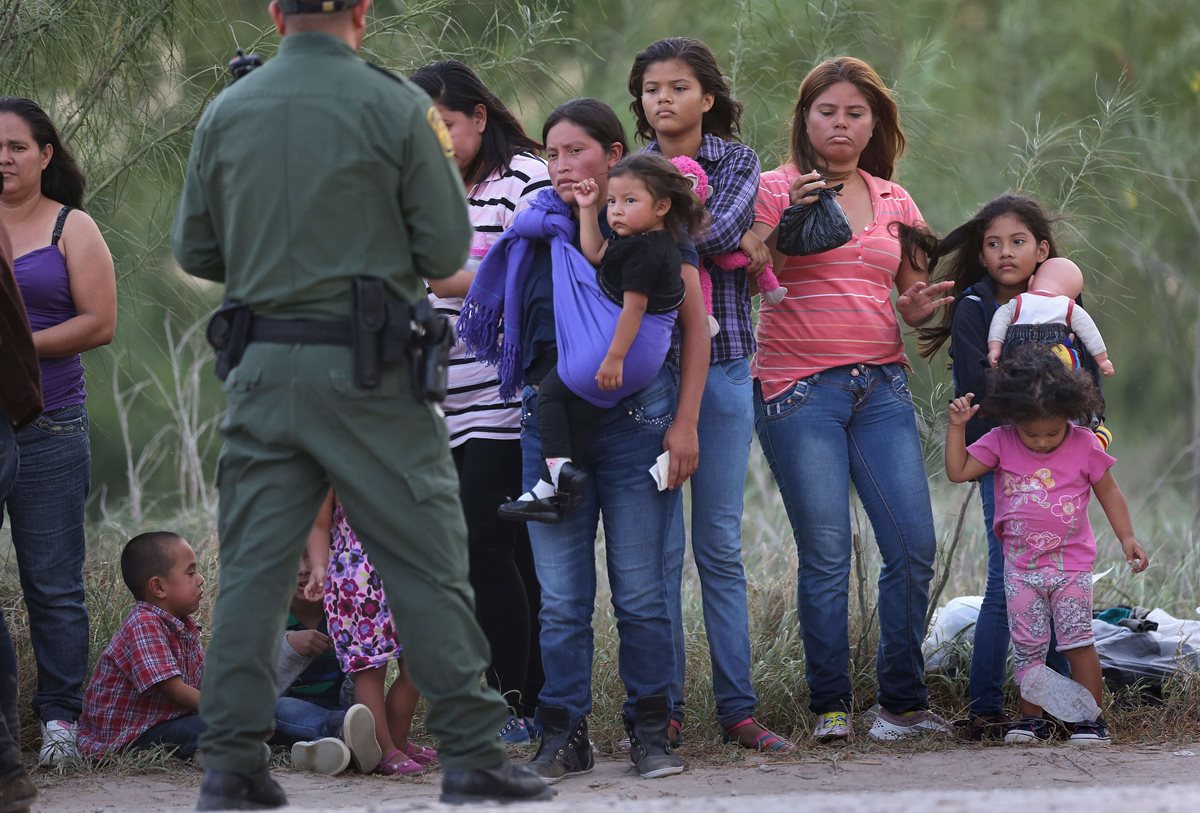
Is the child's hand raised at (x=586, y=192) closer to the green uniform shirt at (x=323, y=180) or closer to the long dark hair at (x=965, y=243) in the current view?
the green uniform shirt at (x=323, y=180)

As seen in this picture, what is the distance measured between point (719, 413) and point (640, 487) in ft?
1.34

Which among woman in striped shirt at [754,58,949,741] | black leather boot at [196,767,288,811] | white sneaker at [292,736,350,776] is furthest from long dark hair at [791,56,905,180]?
black leather boot at [196,767,288,811]

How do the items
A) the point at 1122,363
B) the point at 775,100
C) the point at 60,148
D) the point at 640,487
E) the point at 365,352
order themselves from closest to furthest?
1. the point at 365,352
2. the point at 640,487
3. the point at 60,148
4. the point at 775,100
5. the point at 1122,363

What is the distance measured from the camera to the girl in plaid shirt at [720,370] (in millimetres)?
4453

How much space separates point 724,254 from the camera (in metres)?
4.48

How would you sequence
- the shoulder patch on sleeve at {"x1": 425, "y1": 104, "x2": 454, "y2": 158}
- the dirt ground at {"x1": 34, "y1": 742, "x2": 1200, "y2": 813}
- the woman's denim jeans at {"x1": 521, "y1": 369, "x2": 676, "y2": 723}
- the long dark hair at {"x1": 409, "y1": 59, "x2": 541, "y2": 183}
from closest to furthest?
the shoulder patch on sleeve at {"x1": 425, "y1": 104, "x2": 454, "y2": 158}
the dirt ground at {"x1": 34, "y1": 742, "x2": 1200, "y2": 813}
the woman's denim jeans at {"x1": 521, "y1": 369, "x2": 676, "y2": 723}
the long dark hair at {"x1": 409, "y1": 59, "x2": 541, "y2": 183}

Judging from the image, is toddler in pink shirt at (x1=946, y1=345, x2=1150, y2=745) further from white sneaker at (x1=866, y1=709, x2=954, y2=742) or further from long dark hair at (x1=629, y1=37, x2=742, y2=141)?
long dark hair at (x1=629, y1=37, x2=742, y2=141)

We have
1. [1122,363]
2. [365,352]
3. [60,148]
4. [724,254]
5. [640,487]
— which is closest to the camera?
[365,352]

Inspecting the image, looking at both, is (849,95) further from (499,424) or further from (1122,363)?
(1122,363)

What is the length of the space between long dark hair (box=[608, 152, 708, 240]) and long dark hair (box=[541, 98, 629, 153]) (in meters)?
0.14

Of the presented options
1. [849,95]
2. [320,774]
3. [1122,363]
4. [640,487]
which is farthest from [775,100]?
[1122,363]

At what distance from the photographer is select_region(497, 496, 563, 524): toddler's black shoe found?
160 inches

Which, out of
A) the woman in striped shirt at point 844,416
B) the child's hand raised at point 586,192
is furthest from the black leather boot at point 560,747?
the child's hand raised at point 586,192

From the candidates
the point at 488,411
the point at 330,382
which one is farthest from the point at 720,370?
the point at 330,382
